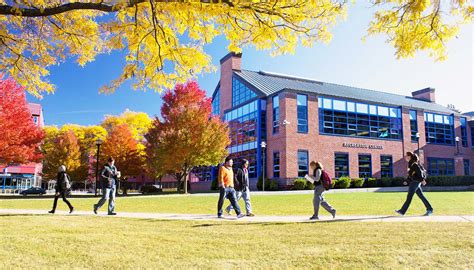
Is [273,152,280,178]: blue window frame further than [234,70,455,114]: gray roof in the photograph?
No

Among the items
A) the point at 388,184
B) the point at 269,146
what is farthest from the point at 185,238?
the point at 388,184

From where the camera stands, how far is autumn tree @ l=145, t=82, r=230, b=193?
1103 inches

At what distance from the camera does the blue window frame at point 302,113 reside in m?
34.6

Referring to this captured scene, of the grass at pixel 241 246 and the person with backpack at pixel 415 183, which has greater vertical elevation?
the person with backpack at pixel 415 183

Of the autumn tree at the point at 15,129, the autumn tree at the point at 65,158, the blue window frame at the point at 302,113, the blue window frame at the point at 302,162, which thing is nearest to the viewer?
the autumn tree at the point at 15,129

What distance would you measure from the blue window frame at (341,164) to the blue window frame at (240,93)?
10.1m

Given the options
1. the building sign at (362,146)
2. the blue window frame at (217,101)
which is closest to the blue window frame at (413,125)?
the building sign at (362,146)

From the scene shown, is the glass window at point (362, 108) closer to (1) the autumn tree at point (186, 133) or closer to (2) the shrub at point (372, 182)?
(2) the shrub at point (372, 182)

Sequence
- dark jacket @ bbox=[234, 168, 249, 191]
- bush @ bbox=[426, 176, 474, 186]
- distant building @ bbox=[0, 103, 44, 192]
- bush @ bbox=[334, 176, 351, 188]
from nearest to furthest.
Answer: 1. dark jacket @ bbox=[234, 168, 249, 191]
2. bush @ bbox=[426, 176, 474, 186]
3. bush @ bbox=[334, 176, 351, 188]
4. distant building @ bbox=[0, 103, 44, 192]

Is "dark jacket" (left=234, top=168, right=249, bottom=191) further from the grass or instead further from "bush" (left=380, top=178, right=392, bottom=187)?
"bush" (left=380, top=178, right=392, bottom=187)

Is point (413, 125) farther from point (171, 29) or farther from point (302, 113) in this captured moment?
point (171, 29)

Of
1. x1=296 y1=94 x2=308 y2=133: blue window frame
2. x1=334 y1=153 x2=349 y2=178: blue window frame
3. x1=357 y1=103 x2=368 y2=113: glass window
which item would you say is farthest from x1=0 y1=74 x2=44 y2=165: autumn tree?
x1=357 y1=103 x2=368 y2=113: glass window

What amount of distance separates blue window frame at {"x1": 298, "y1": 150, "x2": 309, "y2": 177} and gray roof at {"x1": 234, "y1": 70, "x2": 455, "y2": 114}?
19.4 feet

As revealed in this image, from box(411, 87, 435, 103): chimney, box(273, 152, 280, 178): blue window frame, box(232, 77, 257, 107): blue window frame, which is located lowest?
box(273, 152, 280, 178): blue window frame
